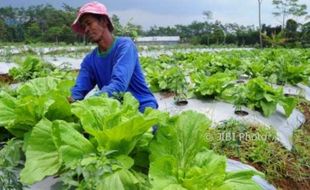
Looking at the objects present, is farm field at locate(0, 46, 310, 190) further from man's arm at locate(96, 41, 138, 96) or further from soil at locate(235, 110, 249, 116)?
soil at locate(235, 110, 249, 116)

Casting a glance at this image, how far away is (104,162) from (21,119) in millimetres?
708

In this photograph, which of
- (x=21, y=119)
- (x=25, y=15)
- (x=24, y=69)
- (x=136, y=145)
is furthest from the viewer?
(x=25, y=15)

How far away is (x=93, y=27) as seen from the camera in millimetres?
2613

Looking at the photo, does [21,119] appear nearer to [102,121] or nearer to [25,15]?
[102,121]

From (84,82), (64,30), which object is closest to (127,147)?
(84,82)

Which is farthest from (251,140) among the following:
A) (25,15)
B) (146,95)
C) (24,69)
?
(25,15)

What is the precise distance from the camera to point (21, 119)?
7.38ft

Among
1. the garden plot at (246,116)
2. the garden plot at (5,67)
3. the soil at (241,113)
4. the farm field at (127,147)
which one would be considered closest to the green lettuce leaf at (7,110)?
the farm field at (127,147)

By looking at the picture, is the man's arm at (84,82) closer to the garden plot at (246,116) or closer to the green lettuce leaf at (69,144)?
the green lettuce leaf at (69,144)

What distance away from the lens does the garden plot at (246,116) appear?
375 centimetres

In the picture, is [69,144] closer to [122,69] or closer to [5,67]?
[122,69]

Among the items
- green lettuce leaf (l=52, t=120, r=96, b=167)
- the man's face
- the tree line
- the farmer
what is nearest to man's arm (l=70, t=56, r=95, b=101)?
the farmer

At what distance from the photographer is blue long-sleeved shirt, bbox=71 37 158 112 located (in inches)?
98.7

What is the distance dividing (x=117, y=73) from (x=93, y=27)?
349mm
